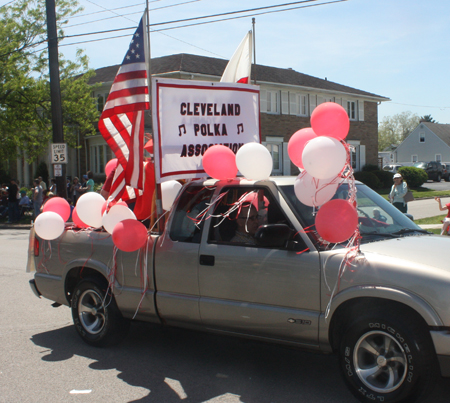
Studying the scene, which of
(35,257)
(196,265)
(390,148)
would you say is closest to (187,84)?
(196,265)

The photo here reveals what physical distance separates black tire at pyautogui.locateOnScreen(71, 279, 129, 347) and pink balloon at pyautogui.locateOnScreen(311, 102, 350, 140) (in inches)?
110

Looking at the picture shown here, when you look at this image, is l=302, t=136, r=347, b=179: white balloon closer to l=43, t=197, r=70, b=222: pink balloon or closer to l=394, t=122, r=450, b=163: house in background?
l=43, t=197, r=70, b=222: pink balloon

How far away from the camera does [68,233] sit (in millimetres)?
6043

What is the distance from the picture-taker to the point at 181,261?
4.95 m

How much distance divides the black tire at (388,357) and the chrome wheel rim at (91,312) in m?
2.76

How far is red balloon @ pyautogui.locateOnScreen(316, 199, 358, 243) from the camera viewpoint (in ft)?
13.1

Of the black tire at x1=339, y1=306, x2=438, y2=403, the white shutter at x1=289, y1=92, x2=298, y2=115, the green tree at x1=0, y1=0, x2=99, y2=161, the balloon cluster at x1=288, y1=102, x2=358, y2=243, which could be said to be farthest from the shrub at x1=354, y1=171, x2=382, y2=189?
the black tire at x1=339, y1=306, x2=438, y2=403

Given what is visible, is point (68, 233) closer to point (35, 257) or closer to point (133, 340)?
point (35, 257)

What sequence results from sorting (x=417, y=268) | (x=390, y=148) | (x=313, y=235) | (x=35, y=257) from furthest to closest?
(x=390, y=148), (x=35, y=257), (x=313, y=235), (x=417, y=268)

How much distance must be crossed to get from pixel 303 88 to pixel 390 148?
77.2 m

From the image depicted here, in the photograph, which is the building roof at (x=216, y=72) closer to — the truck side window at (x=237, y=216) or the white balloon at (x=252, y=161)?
the truck side window at (x=237, y=216)

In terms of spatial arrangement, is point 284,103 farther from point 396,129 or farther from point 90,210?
point 396,129

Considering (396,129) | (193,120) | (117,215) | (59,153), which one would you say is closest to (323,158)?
(193,120)

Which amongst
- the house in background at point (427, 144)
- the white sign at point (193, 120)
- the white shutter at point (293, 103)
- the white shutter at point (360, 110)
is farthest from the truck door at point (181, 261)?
the house in background at point (427, 144)
